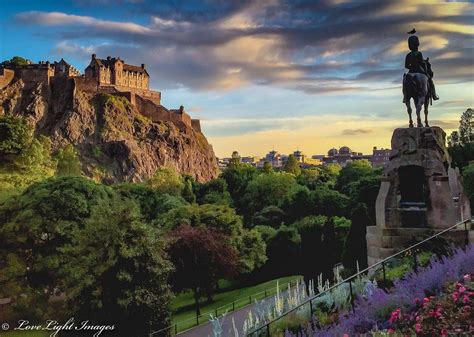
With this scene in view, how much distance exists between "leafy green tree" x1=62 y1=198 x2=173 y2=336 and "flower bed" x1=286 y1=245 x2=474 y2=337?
11.2m

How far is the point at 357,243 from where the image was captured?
17953 mm

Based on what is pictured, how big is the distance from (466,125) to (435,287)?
60.4 m

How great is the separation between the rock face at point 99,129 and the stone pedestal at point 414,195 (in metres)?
86.5

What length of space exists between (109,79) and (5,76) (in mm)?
25366

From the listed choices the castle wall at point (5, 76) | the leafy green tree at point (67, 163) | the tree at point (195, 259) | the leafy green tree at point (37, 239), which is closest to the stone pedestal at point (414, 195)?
the tree at point (195, 259)

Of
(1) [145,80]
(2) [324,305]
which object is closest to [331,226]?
(2) [324,305]

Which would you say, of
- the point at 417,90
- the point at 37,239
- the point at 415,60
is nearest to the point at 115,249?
the point at 37,239

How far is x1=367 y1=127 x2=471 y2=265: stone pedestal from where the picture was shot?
42.4 ft

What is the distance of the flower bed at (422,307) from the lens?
6465mm

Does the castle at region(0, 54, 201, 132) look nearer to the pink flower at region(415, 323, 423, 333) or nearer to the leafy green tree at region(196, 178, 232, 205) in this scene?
the leafy green tree at region(196, 178, 232, 205)

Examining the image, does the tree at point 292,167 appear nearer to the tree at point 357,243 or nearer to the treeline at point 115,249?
the treeline at point 115,249

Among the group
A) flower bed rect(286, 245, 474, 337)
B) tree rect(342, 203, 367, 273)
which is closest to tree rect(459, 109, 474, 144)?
tree rect(342, 203, 367, 273)

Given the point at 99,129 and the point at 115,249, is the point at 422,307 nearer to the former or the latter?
the point at 115,249

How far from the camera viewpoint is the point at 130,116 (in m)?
112
